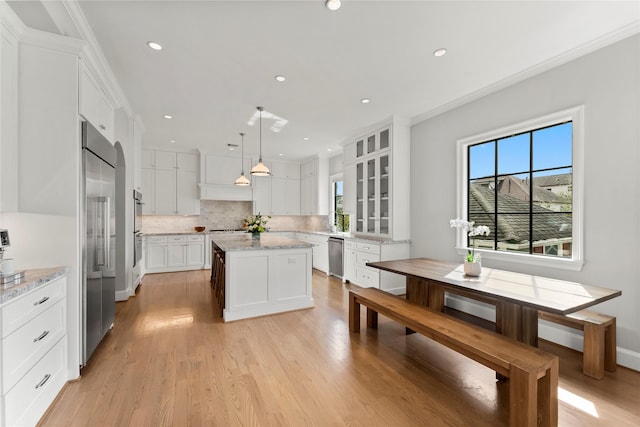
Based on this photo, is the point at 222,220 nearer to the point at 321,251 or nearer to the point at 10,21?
the point at 321,251

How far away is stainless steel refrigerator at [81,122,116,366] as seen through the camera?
7.49 feet

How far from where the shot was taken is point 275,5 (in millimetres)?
2049

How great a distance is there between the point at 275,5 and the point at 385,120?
114 inches

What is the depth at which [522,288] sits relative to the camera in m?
2.17

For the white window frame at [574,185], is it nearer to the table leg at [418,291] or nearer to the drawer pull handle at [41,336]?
the table leg at [418,291]

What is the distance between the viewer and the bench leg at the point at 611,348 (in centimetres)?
233

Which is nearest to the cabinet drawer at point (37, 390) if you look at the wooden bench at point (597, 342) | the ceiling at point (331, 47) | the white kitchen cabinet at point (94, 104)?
the white kitchen cabinet at point (94, 104)

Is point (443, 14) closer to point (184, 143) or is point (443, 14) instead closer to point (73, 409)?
point (73, 409)

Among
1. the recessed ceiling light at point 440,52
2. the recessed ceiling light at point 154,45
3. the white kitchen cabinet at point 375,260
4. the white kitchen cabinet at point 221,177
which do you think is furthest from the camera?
the white kitchen cabinet at point 221,177

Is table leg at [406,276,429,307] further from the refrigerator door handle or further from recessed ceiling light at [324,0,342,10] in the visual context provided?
the refrigerator door handle

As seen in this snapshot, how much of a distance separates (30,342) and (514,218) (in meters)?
4.42

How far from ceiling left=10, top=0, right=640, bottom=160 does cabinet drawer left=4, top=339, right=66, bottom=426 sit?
2.37m

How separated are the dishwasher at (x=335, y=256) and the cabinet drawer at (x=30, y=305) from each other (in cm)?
417

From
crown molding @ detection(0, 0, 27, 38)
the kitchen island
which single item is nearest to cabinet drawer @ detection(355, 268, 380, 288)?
the kitchen island
